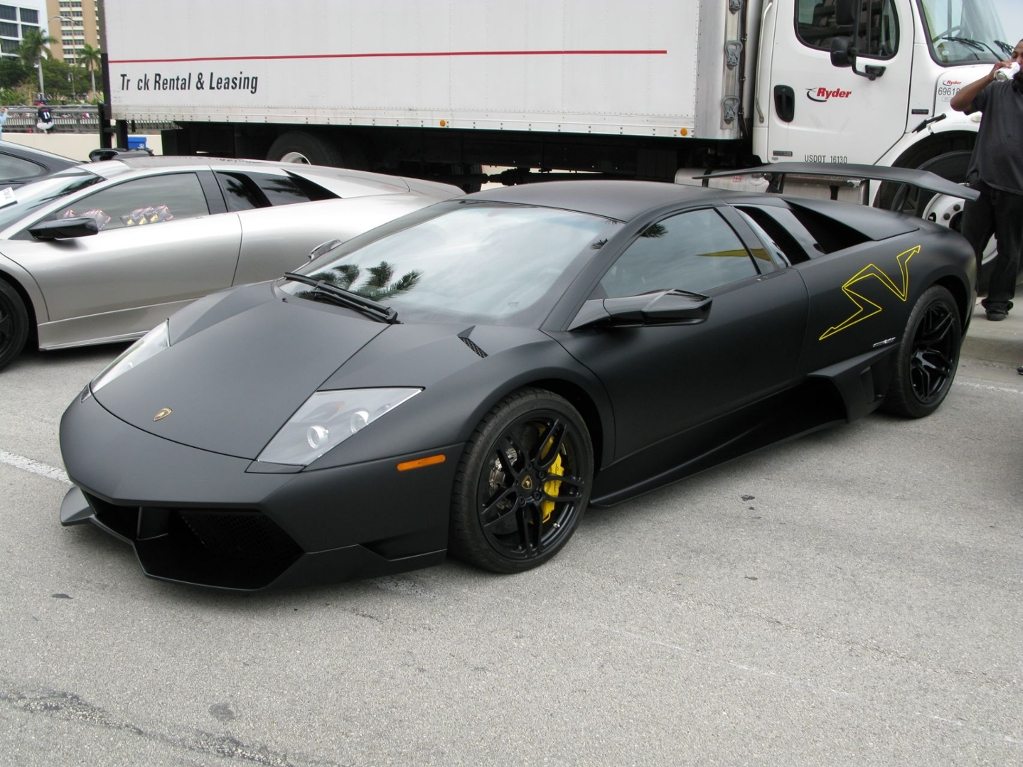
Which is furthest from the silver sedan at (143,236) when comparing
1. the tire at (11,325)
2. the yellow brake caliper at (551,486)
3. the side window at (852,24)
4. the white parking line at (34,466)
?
the side window at (852,24)

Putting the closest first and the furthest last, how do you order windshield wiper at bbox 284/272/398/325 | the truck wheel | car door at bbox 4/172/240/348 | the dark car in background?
windshield wiper at bbox 284/272/398/325
car door at bbox 4/172/240/348
the dark car in background
the truck wheel

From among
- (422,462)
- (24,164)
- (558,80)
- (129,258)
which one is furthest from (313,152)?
(422,462)

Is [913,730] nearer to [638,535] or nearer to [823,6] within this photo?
[638,535]

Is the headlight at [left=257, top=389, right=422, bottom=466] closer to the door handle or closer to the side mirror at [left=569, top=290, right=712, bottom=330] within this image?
the side mirror at [left=569, top=290, right=712, bottom=330]

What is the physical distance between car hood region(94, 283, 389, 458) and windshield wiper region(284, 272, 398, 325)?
0.04 m

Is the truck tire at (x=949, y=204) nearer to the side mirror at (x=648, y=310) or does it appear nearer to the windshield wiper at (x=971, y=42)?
the windshield wiper at (x=971, y=42)

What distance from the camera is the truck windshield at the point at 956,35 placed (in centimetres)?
856

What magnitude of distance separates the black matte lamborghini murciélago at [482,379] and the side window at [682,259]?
0.01 metres

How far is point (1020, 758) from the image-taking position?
8.62 ft

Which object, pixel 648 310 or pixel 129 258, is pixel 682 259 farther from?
pixel 129 258

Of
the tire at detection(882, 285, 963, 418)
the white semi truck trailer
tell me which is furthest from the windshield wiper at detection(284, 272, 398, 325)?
the white semi truck trailer

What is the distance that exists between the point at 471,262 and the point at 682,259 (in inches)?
33.3

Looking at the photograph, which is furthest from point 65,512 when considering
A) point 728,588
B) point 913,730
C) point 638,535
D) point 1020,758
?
point 1020,758

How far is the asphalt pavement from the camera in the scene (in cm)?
265
